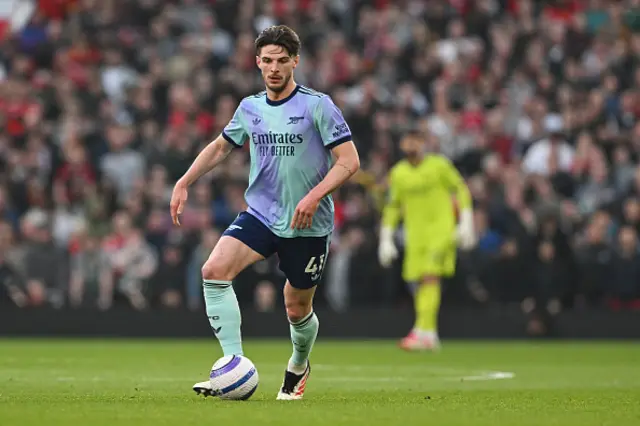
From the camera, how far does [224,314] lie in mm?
9312

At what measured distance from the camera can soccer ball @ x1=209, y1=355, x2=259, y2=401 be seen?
9.10m

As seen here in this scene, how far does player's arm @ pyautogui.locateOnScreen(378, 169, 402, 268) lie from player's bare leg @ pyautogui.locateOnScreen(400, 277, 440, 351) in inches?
22.4

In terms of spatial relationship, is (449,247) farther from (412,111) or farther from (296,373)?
(296,373)

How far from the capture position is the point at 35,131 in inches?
873

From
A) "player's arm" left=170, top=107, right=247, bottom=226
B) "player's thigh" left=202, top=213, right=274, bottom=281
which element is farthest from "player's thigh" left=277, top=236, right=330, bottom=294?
"player's arm" left=170, top=107, right=247, bottom=226

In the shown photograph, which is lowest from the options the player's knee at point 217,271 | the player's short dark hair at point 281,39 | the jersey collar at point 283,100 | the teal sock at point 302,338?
the teal sock at point 302,338

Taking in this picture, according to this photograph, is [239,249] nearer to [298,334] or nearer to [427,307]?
[298,334]

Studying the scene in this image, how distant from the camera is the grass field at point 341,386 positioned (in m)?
8.09

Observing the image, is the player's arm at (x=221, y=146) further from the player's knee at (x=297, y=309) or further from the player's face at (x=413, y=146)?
the player's face at (x=413, y=146)

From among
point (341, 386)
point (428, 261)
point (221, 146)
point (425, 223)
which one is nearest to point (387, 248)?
point (428, 261)

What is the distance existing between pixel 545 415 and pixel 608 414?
419mm

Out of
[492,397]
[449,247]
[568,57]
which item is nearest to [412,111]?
[568,57]

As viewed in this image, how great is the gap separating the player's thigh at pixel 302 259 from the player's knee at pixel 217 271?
1.39 ft

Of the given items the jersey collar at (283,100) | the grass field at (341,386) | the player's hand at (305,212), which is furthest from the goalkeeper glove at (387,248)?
the player's hand at (305,212)
